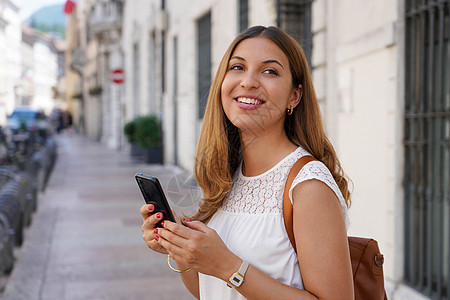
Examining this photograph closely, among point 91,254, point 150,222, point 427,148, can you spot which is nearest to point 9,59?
point 91,254

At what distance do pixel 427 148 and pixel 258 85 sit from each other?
2.90 meters

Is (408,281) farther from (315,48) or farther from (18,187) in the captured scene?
(18,187)

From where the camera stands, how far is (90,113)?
37.6 metres

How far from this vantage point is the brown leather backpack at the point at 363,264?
150 centimetres

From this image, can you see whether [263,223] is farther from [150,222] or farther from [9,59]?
[9,59]

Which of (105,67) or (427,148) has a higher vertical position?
(105,67)

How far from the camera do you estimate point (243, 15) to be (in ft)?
28.8

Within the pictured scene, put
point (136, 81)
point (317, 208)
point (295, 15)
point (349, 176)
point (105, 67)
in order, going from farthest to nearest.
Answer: point (105, 67) < point (136, 81) < point (295, 15) < point (349, 176) < point (317, 208)

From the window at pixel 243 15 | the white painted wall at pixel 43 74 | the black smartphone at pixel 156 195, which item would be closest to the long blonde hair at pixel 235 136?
the black smartphone at pixel 156 195

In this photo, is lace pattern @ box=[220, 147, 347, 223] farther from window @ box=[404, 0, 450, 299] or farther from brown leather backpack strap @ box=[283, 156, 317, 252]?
window @ box=[404, 0, 450, 299]

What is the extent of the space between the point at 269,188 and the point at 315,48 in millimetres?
4673

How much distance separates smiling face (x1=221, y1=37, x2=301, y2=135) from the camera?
158 centimetres

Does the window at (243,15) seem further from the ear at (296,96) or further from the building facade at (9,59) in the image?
the building facade at (9,59)

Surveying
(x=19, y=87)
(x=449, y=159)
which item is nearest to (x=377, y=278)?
(x=449, y=159)
